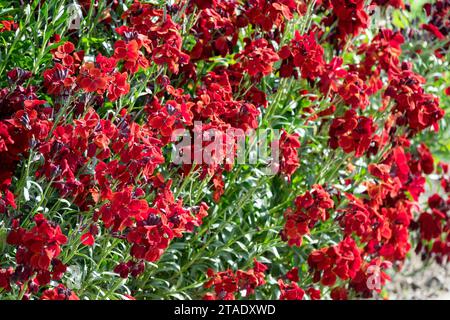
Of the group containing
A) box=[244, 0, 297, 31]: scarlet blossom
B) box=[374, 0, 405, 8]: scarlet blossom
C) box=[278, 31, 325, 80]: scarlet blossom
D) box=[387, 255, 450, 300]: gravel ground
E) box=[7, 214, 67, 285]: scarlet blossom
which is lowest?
box=[387, 255, 450, 300]: gravel ground

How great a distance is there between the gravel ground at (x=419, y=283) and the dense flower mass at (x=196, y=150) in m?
0.94

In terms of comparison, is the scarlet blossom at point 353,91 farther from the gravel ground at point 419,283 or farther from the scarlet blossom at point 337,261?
the gravel ground at point 419,283

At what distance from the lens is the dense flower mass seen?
9.51ft

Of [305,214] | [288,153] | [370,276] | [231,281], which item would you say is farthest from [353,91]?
[231,281]

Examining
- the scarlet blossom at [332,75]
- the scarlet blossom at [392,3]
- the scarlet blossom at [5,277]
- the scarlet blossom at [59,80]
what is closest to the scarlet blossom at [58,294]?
the scarlet blossom at [5,277]

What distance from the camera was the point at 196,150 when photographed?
10.3ft

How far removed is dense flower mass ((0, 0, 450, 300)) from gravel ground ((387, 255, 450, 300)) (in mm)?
937

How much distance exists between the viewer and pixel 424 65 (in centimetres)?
466

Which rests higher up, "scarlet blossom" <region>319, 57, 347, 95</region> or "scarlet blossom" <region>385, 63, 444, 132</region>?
"scarlet blossom" <region>319, 57, 347, 95</region>

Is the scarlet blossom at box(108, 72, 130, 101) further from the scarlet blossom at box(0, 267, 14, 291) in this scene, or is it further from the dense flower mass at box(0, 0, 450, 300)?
the scarlet blossom at box(0, 267, 14, 291)

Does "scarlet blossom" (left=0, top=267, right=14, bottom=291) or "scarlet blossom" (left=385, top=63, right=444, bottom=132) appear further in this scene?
"scarlet blossom" (left=385, top=63, right=444, bottom=132)

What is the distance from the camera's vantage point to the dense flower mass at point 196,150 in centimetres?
290

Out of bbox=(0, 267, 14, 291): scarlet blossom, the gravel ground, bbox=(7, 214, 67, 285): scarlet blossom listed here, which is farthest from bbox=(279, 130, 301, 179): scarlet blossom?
the gravel ground

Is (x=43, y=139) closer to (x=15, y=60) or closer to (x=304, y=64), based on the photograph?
(x=15, y=60)
